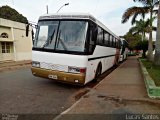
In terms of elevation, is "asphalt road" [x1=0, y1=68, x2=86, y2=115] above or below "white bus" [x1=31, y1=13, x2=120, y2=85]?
below

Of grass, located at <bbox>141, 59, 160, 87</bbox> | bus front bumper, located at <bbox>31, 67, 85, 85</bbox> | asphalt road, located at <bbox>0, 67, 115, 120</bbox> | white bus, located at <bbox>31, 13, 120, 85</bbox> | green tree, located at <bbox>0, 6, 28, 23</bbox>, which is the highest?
green tree, located at <bbox>0, 6, 28, 23</bbox>

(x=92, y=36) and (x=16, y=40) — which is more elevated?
(x=16, y=40)

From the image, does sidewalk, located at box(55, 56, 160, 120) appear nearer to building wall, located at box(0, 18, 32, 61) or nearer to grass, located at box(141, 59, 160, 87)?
grass, located at box(141, 59, 160, 87)

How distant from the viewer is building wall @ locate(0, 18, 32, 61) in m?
22.0

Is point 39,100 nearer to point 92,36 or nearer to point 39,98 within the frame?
point 39,98

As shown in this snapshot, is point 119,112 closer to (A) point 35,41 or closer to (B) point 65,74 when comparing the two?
(B) point 65,74

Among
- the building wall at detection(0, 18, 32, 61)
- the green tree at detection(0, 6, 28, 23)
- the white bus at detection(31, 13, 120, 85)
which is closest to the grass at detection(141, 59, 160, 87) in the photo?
the white bus at detection(31, 13, 120, 85)

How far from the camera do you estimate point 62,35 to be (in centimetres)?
749

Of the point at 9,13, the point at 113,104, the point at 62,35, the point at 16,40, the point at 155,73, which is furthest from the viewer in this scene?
the point at 9,13

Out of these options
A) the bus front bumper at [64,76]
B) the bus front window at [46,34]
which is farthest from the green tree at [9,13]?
the bus front bumper at [64,76]

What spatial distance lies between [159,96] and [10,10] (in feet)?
132

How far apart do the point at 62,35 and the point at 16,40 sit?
18.2 meters

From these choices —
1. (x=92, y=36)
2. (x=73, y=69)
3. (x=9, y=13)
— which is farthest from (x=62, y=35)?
(x=9, y=13)

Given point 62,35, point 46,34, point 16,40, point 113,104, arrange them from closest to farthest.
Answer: point 113,104
point 62,35
point 46,34
point 16,40
